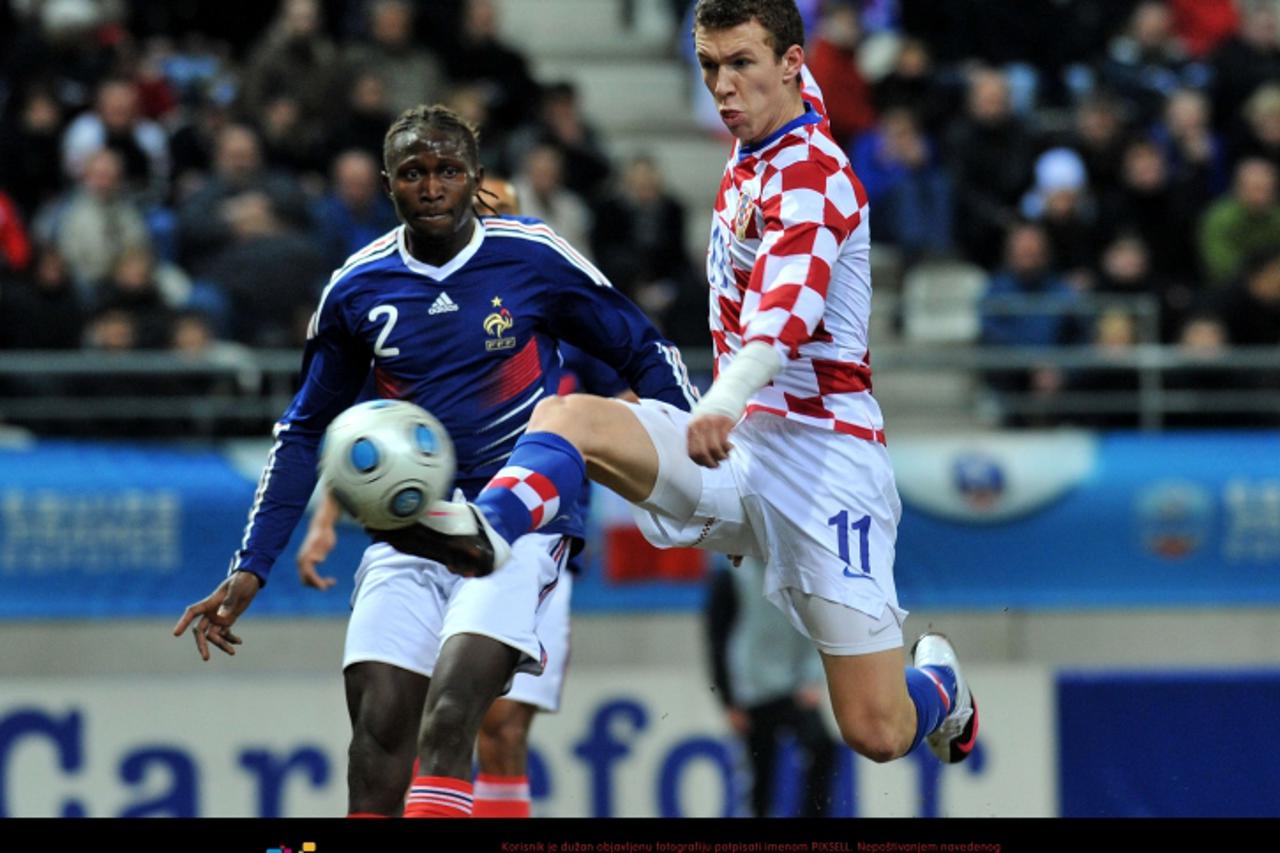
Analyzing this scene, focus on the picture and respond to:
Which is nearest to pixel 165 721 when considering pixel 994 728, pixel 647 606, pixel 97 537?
pixel 97 537

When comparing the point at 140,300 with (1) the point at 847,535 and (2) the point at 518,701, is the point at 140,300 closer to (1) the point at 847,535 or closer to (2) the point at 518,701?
(2) the point at 518,701

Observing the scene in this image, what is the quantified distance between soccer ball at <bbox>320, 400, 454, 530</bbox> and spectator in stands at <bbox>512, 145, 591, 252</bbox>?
291 inches

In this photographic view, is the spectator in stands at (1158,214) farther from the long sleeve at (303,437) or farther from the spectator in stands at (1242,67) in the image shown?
the long sleeve at (303,437)

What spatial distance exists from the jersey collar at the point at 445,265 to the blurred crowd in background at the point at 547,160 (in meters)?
5.30

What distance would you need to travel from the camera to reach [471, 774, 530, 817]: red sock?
734 centimetres

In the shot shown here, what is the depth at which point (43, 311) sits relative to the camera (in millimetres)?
11750

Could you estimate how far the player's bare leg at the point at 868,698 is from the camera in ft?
21.2

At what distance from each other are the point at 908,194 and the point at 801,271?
7.95 metres

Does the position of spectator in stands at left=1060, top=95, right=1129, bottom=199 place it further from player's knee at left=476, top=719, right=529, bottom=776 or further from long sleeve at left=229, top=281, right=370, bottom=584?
long sleeve at left=229, top=281, right=370, bottom=584

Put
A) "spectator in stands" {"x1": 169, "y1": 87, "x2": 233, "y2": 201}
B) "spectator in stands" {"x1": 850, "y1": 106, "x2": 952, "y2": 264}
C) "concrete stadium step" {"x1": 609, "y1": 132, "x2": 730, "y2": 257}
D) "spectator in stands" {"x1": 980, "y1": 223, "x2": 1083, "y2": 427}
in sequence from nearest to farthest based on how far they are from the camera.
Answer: "spectator in stands" {"x1": 980, "y1": 223, "x2": 1083, "y2": 427}
"spectator in stands" {"x1": 169, "y1": 87, "x2": 233, "y2": 201}
"spectator in stands" {"x1": 850, "y1": 106, "x2": 952, "y2": 264}
"concrete stadium step" {"x1": 609, "y1": 132, "x2": 730, "y2": 257}

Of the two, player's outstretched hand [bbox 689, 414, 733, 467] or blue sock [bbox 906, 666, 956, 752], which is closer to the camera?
player's outstretched hand [bbox 689, 414, 733, 467]

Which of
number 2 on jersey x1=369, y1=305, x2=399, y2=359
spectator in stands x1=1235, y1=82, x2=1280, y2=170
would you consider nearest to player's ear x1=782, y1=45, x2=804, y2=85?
number 2 on jersey x1=369, y1=305, x2=399, y2=359

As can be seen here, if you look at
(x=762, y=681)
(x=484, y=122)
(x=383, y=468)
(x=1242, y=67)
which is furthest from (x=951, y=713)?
(x=1242, y=67)

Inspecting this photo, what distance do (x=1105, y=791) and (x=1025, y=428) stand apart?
2683 mm
